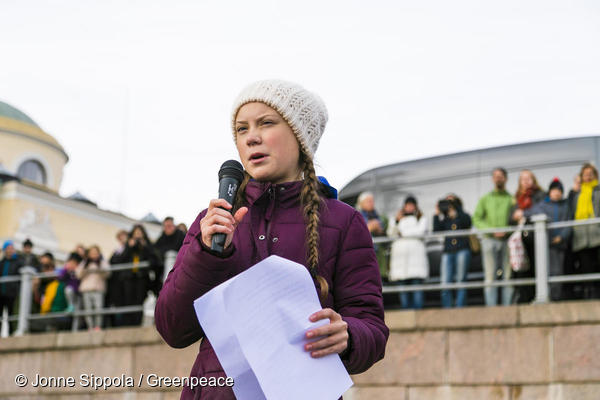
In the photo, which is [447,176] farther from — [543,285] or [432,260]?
[543,285]

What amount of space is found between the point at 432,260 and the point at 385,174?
4.80 ft

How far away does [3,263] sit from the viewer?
13.1 meters

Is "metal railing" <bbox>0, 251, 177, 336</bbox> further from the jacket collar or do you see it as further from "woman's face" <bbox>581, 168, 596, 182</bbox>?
the jacket collar

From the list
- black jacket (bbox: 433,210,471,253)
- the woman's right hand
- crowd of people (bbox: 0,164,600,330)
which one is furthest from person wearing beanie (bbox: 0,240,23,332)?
the woman's right hand

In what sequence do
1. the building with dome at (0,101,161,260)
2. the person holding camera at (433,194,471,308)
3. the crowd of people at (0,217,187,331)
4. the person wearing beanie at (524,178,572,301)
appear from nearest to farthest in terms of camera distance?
the person wearing beanie at (524,178,572,301)
the person holding camera at (433,194,471,308)
the crowd of people at (0,217,187,331)
the building with dome at (0,101,161,260)

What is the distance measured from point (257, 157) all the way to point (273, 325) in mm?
620

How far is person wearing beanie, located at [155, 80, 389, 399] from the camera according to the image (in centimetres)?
252

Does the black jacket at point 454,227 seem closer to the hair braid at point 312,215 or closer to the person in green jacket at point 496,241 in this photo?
the person in green jacket at point 496,241

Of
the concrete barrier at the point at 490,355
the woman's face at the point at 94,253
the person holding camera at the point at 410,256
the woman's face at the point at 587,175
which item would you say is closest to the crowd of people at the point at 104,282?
the woman's face at the point at 94,253

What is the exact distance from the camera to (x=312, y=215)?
9.04ft

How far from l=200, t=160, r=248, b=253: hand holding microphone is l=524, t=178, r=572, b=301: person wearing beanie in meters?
6.67

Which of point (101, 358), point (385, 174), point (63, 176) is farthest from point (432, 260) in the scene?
point (63, 176)

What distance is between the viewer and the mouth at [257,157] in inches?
111

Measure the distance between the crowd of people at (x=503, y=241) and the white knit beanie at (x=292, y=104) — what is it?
6109mm
